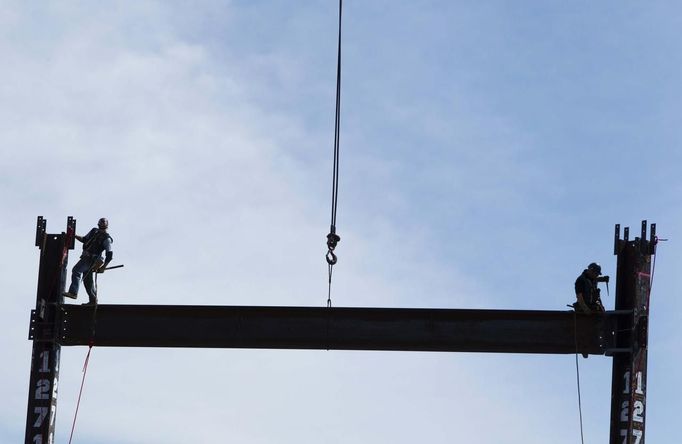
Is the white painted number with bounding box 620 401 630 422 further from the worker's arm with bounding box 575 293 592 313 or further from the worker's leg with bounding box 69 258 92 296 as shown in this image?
the worker's leg with bounding box 69 258 92 296

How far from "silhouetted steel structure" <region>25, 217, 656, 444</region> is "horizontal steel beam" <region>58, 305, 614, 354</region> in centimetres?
2

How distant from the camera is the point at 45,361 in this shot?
2789 centimetres

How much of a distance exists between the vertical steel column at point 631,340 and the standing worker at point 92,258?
820 cm

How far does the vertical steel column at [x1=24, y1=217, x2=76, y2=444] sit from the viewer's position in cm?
2744

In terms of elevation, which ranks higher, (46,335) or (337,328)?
(337,328)

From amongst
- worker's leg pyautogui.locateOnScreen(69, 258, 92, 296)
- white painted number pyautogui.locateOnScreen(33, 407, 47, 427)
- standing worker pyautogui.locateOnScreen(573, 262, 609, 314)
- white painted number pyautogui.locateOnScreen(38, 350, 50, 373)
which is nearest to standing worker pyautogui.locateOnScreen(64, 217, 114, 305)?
worker's leg pyautogui.locateOnScreen(69, 258, 92, 296)

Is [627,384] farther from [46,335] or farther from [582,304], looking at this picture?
[46,335]

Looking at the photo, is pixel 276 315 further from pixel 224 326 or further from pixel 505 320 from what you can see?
pixel 505 320

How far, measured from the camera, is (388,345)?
27.9 metres

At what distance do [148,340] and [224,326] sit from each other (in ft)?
4.02

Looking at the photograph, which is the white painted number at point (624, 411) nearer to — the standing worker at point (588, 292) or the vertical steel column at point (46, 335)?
the standing worker at point (588, 292)

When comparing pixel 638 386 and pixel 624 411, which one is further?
pixel 638 386

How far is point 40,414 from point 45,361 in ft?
2.92

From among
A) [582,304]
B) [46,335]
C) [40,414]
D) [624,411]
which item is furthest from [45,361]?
[624,411]
